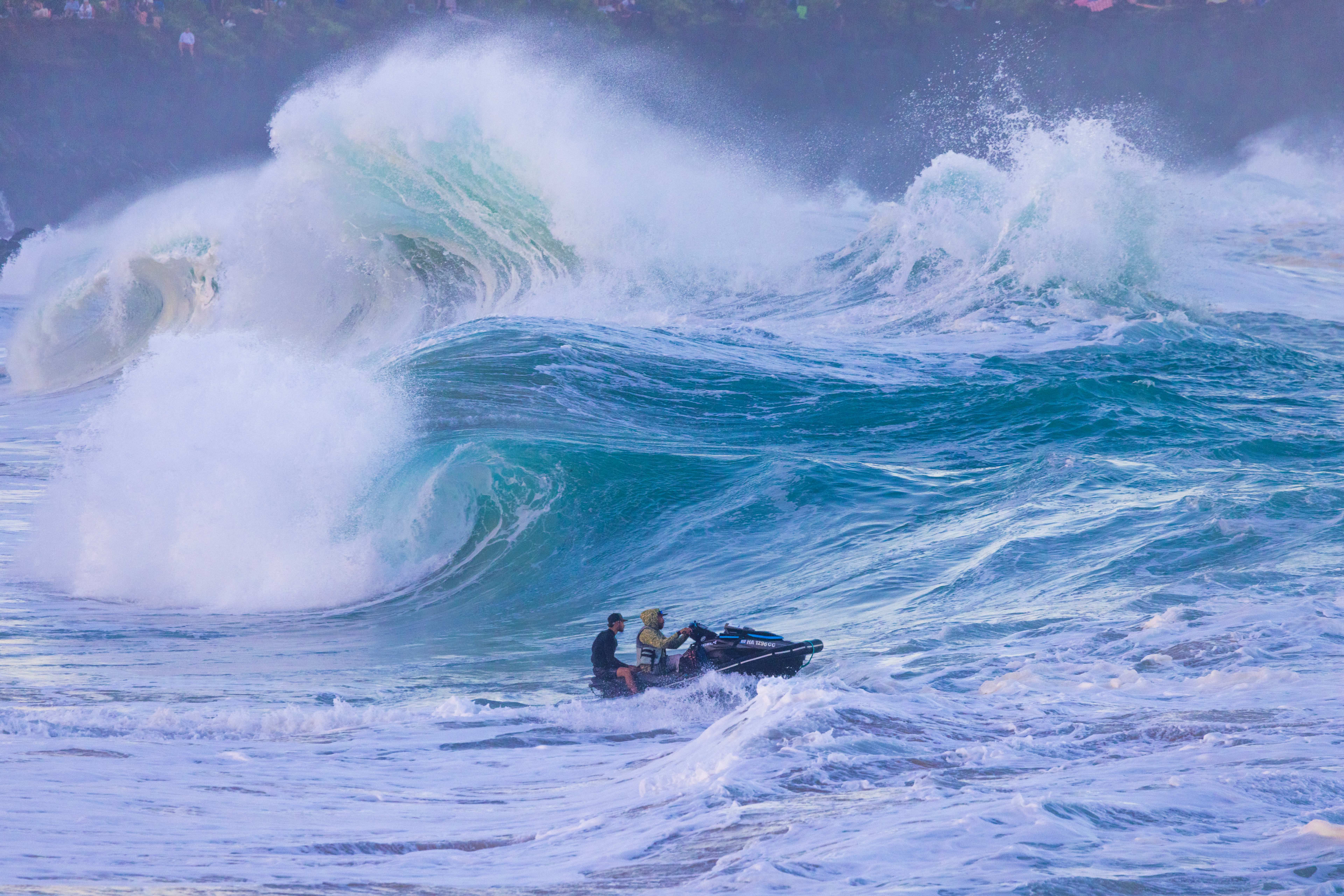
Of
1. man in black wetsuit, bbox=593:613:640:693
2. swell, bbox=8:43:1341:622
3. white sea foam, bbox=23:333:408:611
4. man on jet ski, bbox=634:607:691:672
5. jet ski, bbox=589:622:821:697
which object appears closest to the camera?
jet ski, bbox=589:622:821:697

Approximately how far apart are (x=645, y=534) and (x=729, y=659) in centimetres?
388

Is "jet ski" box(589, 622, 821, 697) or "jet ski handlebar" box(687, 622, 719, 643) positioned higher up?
"jet ski handlebar" box(687, 622, 719, 643)

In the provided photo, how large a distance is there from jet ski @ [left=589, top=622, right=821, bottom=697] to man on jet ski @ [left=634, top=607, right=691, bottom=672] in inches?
2.1

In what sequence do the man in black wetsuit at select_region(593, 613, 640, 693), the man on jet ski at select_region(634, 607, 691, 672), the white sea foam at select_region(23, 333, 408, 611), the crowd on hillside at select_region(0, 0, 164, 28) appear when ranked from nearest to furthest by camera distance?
the man in black wetsuit at select_region(593, 613, 640, 693) → the man on jet ski at select_region(634, 607, 691, 672) → the white sea foam at select_region(23, 333, 408, 611) → the crowd on hillside at select_region(0, 0, 164, 28)

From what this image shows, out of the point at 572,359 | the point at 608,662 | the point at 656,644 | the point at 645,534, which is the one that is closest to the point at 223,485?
the point at 645,534

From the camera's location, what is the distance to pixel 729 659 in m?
7.40

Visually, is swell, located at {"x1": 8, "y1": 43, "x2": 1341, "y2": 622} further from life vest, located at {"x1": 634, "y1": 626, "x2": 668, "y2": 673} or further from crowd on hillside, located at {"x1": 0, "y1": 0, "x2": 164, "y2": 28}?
crowd on hillside, located at {"x1": 0, "y1": 0, "x2": 164, "y2": 28}

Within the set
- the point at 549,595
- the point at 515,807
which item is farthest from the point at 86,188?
the point at 515,807

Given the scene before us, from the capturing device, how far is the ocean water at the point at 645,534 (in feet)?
17.1

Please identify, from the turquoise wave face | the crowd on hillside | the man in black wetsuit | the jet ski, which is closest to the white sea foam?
the turquoise wave face

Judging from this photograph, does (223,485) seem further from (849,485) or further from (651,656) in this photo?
(849,485)

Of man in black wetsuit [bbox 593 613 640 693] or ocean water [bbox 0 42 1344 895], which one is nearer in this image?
ocean water [bbox 0 42 1344 895]

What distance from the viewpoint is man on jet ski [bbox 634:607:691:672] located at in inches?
299

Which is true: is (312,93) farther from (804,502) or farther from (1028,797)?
(1028,797)
